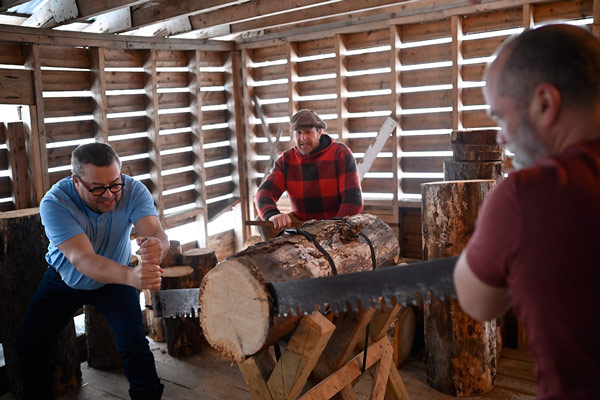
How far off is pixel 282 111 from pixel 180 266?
2.96 meters

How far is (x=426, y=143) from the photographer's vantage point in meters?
6.14

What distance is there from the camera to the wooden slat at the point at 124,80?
19.8 ft

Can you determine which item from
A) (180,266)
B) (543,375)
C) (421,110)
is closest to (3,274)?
(180,266)

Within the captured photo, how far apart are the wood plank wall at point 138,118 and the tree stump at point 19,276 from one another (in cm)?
133

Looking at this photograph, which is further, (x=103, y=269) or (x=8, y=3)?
(x=8, y=3)

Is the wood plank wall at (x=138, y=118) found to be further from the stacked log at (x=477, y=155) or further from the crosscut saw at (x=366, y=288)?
the crosscut saw at (x=366, y=288)

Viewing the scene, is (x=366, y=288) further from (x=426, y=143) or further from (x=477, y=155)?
(x=426, y=143)

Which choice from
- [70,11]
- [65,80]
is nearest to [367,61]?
[70,11]

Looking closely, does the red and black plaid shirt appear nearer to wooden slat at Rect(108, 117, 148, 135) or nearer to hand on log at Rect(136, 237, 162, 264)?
hand on log at Rect(136, 237, 162, 264)

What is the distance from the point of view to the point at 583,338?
1.03m

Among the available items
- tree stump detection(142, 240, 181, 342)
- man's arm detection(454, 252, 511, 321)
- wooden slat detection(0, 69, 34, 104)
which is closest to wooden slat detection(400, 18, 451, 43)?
tree stump detection(142, 240, 181, 342)

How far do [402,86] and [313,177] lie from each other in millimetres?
2199

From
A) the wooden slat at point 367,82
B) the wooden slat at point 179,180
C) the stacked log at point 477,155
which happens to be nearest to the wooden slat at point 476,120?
the wooden slat at point 367,82

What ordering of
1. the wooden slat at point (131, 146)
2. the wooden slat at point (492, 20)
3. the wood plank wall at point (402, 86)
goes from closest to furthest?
the wooden slat at point (492, 20) → the wood plank wall at point (402, 86) → the wooden slat at point (131, 146)
